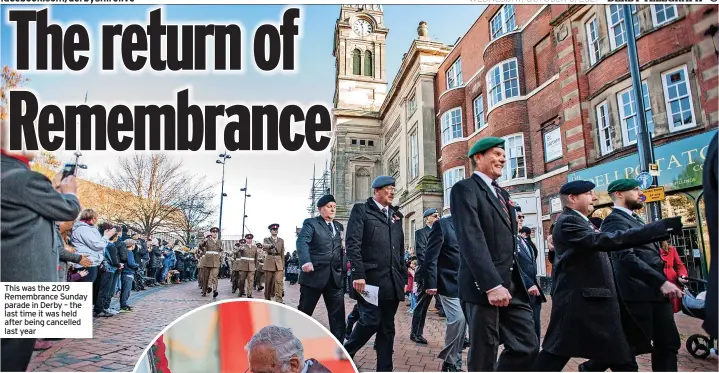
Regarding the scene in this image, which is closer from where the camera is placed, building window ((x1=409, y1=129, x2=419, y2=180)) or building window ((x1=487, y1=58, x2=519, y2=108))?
building window ((x1=487, y1=58, x2=519, y2=108))

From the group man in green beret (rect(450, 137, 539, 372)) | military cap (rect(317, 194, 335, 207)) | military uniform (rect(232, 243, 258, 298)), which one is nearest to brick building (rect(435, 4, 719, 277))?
man in green beret (rect(450, 137, 539, 372))

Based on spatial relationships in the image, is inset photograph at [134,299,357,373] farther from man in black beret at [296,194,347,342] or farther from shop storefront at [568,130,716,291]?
shop storefront at [568,130,716,291]

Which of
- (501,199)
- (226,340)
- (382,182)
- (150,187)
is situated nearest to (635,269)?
(501,199)

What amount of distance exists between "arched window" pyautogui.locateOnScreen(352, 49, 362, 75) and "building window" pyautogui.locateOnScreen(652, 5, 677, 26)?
239cm

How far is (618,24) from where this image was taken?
345cm

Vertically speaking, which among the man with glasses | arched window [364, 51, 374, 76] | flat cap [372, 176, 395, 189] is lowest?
the man with glasses

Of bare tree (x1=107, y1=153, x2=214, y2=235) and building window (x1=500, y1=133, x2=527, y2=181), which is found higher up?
building window (x1=500, y1=133, x2=527, y2=181)

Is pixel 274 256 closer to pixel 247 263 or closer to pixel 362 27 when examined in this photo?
pixel 247 263

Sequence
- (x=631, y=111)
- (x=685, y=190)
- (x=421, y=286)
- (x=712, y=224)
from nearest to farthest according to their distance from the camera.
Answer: (x=712, y=224) → (x=685, y=190) → (x=631, y=111) → (x=421, y=286)

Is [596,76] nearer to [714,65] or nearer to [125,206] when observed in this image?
[714,65]

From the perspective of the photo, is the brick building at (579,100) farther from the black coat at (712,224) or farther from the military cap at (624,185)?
the black coat at (712,224)

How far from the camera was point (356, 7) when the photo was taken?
3.16 m
